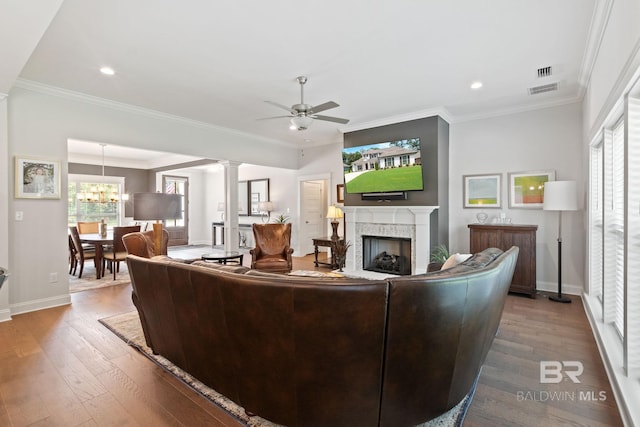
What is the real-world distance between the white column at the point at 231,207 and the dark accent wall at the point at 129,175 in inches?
164

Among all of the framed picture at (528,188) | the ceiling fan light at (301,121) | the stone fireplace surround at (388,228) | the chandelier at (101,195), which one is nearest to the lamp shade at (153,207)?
the ceiling fan light at (301,121)

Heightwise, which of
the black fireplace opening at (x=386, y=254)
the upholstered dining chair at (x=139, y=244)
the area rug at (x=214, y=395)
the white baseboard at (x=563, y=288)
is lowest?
the area rug at (x=214, y=395)

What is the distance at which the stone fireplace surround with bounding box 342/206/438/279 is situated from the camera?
4844mm

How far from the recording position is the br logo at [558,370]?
7.29 ft

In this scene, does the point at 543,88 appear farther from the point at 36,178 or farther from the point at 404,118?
the point at 36,178

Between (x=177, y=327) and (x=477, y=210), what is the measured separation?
4647 millimetres

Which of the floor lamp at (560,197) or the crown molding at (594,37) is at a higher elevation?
the crown molding at (594,37)

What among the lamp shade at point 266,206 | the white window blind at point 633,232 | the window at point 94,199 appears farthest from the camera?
the lamp shade at point 266,206

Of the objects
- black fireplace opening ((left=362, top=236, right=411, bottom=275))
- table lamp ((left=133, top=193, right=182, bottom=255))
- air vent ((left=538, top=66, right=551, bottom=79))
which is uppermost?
air vent ((left=538, top=66, right=551, bottom=79))

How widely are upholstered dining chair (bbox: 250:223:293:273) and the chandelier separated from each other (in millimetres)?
4887

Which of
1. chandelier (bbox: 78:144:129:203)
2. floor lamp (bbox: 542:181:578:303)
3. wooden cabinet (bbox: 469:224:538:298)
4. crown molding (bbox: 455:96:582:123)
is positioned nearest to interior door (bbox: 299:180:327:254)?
crown molding (bbox: 455:96:582:123)

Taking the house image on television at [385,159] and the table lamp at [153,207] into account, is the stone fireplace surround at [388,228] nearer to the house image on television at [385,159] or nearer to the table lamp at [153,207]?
the house image on television at [385,159]

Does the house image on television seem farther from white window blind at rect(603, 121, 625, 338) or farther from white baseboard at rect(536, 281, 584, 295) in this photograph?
white baseboard at rect(536, 281, 584, 295)

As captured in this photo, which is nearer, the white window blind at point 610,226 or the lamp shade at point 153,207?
the white window blind at point 610,226
